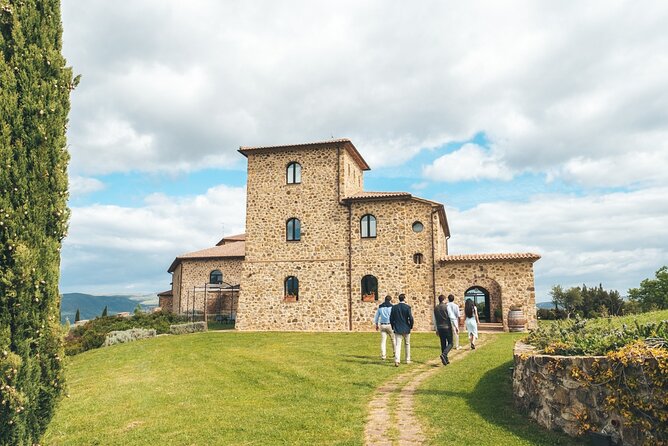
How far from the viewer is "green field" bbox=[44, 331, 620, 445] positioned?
8.08 meters

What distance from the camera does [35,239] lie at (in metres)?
7.12

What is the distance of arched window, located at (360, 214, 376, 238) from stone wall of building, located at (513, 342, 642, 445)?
17.7 metres

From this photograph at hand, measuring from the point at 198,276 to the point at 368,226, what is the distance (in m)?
14.5

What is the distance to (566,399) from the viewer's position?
732 centimetres

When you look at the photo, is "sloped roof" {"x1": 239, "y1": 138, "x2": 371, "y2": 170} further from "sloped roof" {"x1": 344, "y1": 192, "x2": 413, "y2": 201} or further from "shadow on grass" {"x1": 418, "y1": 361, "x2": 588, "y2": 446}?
"shadow on grass" {"x1": 418, "y1": 361, "x2": 588, "y2": 446}

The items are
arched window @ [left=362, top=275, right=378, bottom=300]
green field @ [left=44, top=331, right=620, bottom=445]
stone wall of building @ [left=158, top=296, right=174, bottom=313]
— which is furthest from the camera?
stone wall of building @ [left=158, top=296, right=174, bottom=313]

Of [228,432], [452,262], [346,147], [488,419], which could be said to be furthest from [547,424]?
[346,147]

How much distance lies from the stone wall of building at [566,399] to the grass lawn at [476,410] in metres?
0.23

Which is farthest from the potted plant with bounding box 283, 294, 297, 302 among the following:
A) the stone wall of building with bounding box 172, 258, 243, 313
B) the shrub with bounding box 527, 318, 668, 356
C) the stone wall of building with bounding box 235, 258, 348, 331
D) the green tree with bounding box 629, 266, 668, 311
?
the green tree with bounding box 629, 266, 668, 311

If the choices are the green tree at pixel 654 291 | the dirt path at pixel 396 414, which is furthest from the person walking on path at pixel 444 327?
the green tree at pixel 654 291

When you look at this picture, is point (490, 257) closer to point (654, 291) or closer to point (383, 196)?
point (383, 196)

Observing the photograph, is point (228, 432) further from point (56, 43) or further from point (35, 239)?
point (56, 43)

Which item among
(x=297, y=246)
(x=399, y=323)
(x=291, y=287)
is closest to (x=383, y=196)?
(x=297, y=246)

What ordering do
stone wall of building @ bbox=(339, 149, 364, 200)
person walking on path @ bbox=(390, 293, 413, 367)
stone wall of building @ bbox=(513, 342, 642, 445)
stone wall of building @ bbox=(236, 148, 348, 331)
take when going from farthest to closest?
stone wall of building @ bbox=(339, 149, 364, 200), stone wall of building @ bbox=(236, 148, 348, 331), person walking on path @ bbox=(390, 293, 413, 367), stone wall of building @ bbox=(513, 342, 642, 445)
